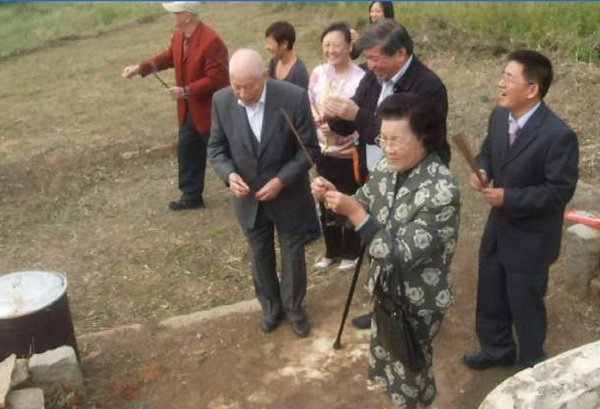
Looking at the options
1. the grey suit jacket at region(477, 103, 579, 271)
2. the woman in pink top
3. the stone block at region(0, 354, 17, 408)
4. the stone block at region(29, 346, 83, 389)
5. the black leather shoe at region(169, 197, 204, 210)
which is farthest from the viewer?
the black leather shoe at region(169, 197, 204, 210)

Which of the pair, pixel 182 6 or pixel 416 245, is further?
pixel 182 6

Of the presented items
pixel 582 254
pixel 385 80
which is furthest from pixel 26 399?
pixel 582 254

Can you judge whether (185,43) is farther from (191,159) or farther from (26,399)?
(26,399)

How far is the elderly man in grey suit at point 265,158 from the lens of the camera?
3920 millimetres

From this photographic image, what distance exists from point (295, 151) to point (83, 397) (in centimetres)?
175

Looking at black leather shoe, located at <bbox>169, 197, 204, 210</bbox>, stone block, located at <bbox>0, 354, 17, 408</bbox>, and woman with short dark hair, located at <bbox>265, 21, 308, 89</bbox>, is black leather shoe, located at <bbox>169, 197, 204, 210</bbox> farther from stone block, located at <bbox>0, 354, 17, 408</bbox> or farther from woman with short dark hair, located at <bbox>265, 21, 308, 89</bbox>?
stone block, located at <bbox>0, 354, 17, 408</bbox>

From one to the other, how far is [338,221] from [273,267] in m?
0.71

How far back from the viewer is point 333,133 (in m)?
4.55

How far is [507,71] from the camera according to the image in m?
3.20

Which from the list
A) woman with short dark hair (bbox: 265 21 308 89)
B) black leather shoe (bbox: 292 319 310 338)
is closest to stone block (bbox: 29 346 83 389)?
black leather shoe (bbox: 292 319 310 338)

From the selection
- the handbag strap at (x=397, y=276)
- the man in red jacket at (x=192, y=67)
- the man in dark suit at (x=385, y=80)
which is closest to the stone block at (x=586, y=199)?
the man in dark suit at (x=385, y=80)

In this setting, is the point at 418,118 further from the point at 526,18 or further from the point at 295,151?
the point at 526,18

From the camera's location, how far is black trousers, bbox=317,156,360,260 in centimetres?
489

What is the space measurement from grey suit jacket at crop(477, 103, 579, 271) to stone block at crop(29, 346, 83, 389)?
2.20m
